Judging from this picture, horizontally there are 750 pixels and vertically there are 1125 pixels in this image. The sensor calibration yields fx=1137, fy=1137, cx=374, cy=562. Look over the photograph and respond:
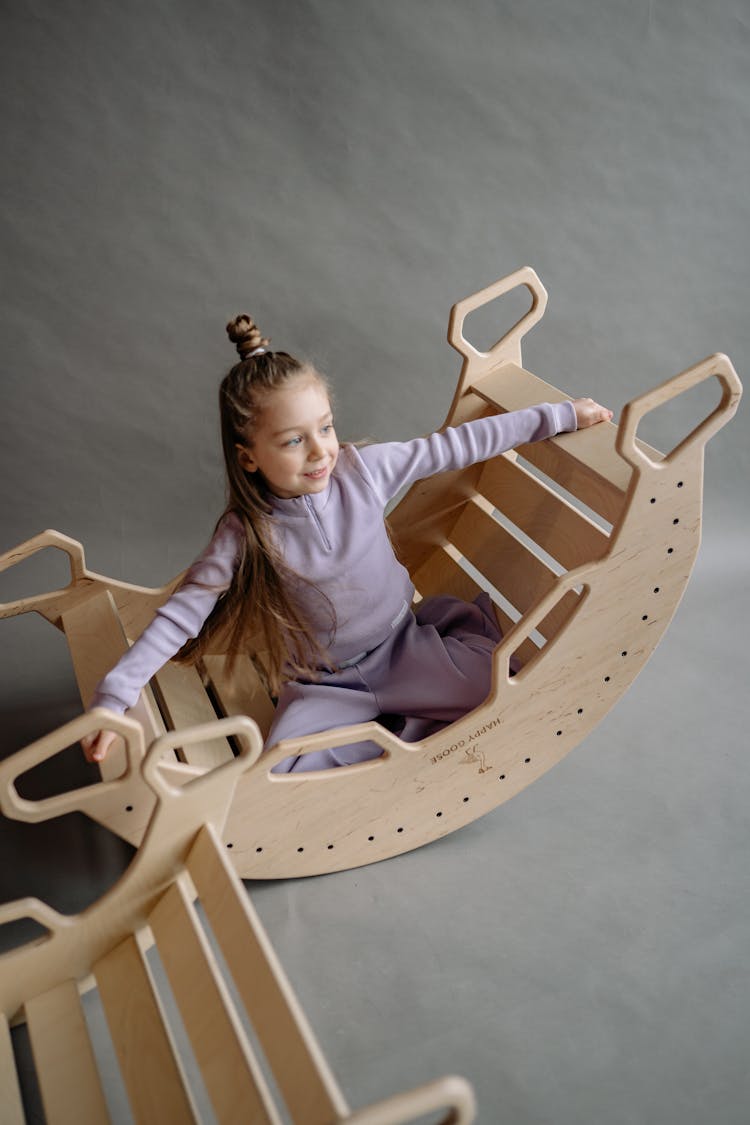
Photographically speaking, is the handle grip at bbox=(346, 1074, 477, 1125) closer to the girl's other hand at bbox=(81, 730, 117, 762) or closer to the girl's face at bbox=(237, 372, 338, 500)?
the girl's other hand at bbox=(81, 730, 117, 762)

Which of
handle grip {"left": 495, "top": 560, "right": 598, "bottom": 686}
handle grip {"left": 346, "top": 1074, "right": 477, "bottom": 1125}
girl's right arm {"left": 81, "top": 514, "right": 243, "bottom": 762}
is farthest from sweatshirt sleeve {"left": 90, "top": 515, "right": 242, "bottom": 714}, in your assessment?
handle grip {"left": 346, "top": 1074, "right": 477, "bottom": 1125}

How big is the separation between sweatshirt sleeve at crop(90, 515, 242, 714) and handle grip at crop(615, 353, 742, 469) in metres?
0.67

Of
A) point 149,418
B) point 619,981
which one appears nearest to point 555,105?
point 149,418

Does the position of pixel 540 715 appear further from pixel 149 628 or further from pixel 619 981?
pixel 149 628

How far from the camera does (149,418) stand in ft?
9.70

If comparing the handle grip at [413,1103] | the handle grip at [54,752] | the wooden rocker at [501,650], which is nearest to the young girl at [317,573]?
the wooden rocker at [501,650]

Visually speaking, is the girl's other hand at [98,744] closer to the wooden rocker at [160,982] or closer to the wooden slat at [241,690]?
the wooden rocker at [160,982]

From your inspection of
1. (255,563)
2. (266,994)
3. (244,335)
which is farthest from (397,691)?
(266,994)

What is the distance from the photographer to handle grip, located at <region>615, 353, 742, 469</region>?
1708mm

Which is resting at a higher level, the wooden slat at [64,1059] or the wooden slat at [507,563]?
the wooden slat at [507,563]

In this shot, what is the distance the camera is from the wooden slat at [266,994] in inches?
47.7

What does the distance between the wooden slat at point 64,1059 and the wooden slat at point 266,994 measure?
0.26 meters

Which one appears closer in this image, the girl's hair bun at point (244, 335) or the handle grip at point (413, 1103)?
the handle grip at point (413, 1103)

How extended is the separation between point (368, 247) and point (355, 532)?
1117mm
